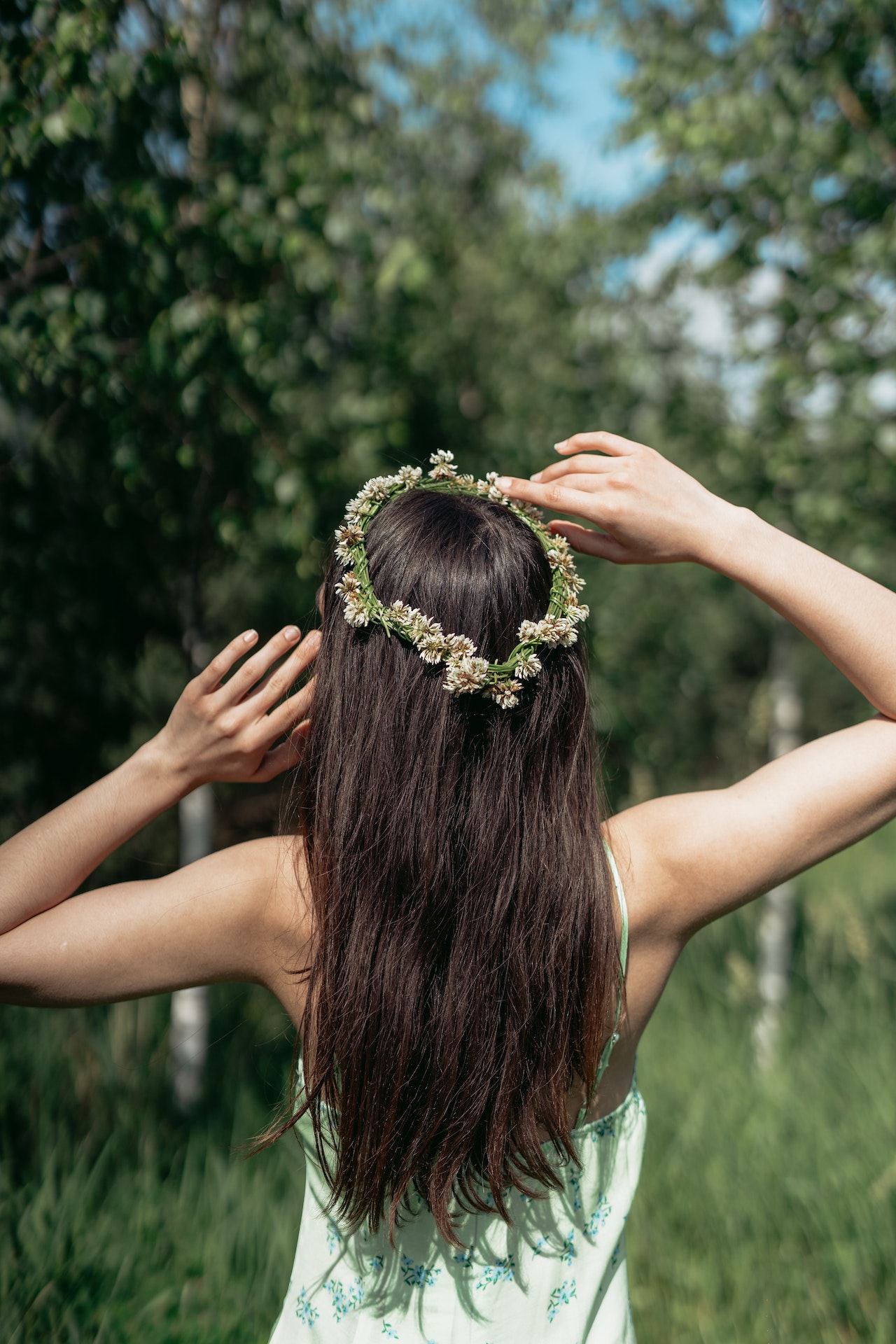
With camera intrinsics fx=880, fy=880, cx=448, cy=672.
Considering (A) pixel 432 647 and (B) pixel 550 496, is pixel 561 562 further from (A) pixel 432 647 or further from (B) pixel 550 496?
(A) pixel 432 647

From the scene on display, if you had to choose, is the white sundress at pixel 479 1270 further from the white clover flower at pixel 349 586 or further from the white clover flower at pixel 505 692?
the white clover flower at pixel 349 586

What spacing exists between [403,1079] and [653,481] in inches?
33.4

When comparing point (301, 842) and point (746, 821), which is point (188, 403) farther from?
point (746, 821)

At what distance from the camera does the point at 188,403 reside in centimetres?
215

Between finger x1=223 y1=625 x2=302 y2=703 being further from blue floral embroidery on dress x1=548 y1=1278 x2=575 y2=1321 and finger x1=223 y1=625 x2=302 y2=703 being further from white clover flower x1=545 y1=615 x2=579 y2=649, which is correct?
blue floral embroidery on dress x1=548 y1=1278 x2=575 y2=1321

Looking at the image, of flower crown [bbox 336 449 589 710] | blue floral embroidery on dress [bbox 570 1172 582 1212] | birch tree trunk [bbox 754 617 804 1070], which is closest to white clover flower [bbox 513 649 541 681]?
flower crown [bbox 336 449 589 710]

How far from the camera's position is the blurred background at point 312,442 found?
209 cm

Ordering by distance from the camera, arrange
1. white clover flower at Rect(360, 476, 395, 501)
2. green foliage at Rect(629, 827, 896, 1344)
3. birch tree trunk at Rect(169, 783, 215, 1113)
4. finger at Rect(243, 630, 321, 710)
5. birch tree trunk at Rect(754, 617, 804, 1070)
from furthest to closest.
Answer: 1. birch tree trunk at Rect(754, 617, 804, 1070)
2. birch tree trunk at Rect(169, 783, 215, 1113)
3. green foliage at Rect(629, 827, 896, 1344)
4. white clover flower at Rect(360, 476, 395, 501)
5. finger at Rect(243, 630, 321, 710)

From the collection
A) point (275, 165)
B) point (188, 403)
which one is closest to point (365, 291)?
point (275, 165)

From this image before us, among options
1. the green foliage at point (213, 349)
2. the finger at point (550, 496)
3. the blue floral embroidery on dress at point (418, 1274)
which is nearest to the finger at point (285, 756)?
the finger at point (550, 496)

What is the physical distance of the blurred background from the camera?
6.85ft

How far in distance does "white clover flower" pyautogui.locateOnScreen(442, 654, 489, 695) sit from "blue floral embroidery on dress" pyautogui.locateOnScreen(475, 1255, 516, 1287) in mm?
825

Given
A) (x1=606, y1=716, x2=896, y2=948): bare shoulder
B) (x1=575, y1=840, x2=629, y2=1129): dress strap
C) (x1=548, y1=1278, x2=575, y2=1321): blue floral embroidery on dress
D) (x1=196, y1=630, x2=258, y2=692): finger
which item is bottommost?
(x1=548, y1=1278, x2=575, y2=1321): blue floral embroidery on dress

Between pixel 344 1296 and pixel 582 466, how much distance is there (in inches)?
47.6
